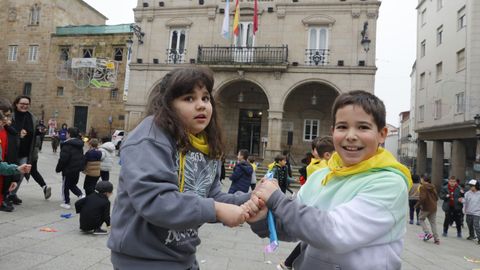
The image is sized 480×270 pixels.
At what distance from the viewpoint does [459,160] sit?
19062mm

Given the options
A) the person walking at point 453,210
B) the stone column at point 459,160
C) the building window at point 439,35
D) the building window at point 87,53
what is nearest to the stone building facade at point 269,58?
the stone column at point 459,160

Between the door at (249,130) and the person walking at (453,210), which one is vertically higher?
the door at (249,130)

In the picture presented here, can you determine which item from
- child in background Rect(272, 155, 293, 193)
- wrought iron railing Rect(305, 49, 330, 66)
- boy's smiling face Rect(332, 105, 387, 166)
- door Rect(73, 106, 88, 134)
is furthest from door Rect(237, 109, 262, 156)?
boy's smiling face Rect(332, 105, 387, 166)

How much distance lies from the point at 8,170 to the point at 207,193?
3140mm

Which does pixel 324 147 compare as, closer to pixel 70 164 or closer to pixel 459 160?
pixel 70 164

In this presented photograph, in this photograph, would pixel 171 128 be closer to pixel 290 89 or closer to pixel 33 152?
pixel 33 152

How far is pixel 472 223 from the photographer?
9250 millimetres

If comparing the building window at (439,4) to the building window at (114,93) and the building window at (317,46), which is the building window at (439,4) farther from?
the building window at (114,93)

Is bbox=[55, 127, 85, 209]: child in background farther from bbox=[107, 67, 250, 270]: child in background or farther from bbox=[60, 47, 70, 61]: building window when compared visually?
bbox=[60, 47, 70, 61]: building window

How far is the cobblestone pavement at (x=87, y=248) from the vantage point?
13.6ft

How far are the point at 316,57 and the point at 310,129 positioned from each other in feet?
14.1

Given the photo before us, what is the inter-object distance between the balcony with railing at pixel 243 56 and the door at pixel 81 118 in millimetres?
16614

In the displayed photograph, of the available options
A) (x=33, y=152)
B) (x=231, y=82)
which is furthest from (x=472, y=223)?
(x=231, y=82)

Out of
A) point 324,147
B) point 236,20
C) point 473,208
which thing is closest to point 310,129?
point 236,20
